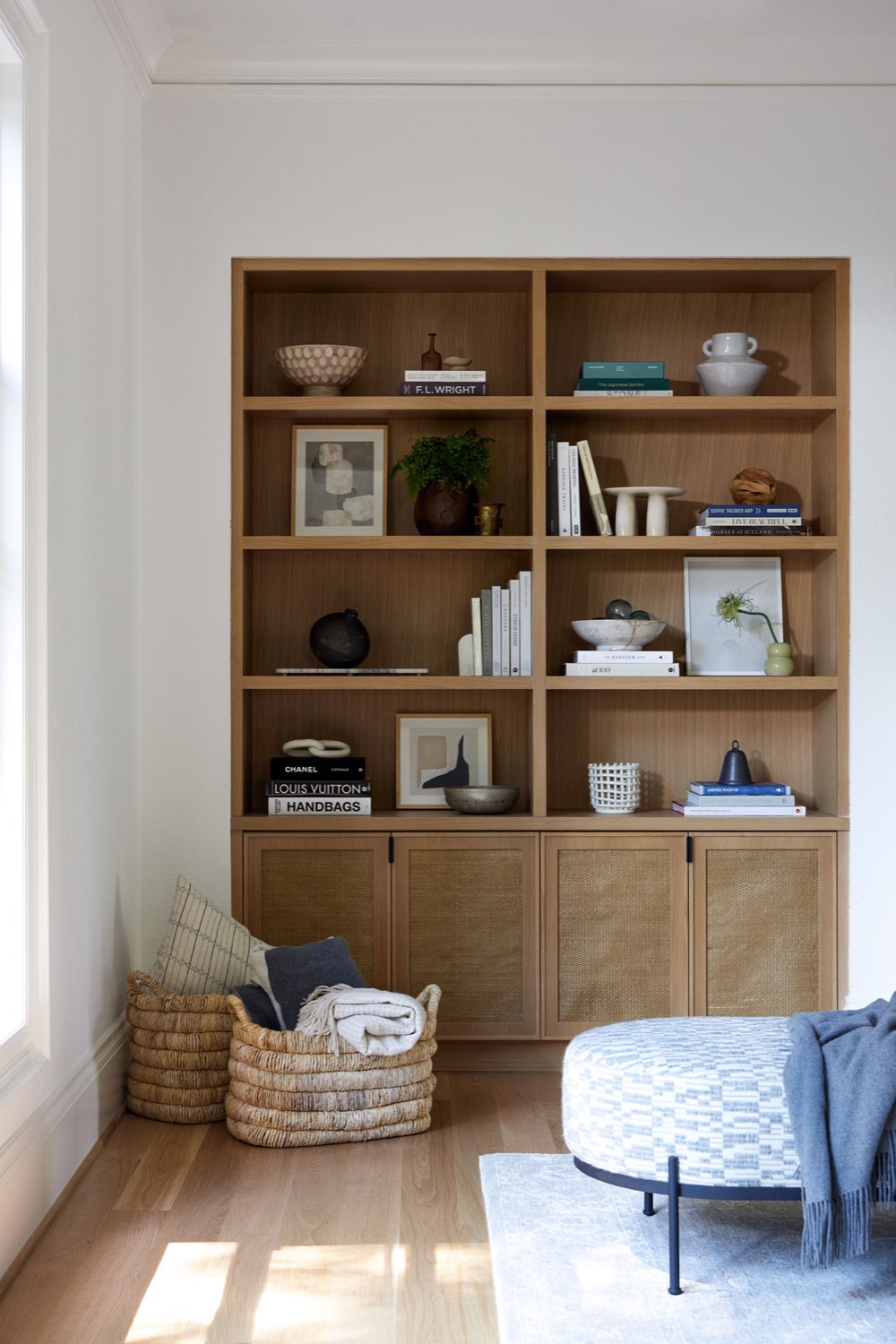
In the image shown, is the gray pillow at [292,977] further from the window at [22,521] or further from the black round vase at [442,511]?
the black round vase at [442,511]

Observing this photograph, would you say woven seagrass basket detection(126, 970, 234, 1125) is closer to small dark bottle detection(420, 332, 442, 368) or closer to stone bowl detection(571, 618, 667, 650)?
stone bowl detection(571, 618, 667, 650)

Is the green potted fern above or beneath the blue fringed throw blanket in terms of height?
above

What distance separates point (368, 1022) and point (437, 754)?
1128 millimetres

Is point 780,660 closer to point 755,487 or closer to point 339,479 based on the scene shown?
point 755,487

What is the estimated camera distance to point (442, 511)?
3.89 meters

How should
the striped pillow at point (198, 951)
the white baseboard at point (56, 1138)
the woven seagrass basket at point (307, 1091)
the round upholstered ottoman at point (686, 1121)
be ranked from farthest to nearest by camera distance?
the striped pillow at point (198, 951) → the woven seagrass basket at point (307, 1091) → the white baseboard at point (56, 1138) → the round upholstered ottoman at point (686, 1121)

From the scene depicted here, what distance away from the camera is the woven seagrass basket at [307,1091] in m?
3.13

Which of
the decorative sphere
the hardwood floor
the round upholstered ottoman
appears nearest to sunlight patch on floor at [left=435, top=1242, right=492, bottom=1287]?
the hardwood floor

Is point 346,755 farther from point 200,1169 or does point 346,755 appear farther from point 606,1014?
point 200,1169

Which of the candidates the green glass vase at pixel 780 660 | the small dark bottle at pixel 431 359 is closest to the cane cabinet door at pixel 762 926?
the green glass vase at pixel 780 660

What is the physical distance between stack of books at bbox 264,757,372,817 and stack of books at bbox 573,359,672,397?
1.40m

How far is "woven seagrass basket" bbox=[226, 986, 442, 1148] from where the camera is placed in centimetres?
313

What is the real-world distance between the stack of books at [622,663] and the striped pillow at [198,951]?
1.29 meters

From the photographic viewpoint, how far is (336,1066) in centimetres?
314
